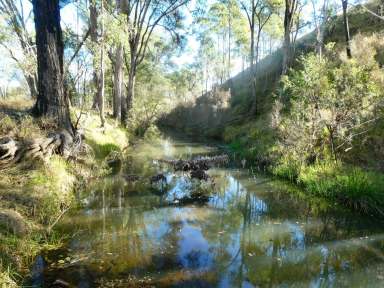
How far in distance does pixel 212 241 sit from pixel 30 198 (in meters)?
4.13

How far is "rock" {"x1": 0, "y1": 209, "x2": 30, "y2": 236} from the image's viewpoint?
6.24m

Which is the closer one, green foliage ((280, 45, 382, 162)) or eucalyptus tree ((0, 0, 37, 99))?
green foliage ((280, 45, 382, 162))

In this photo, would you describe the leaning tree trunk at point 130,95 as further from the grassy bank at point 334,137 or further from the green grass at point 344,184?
the green grass at point 344,184

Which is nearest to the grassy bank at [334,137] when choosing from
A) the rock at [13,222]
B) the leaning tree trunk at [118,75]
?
the rock at [13,222]

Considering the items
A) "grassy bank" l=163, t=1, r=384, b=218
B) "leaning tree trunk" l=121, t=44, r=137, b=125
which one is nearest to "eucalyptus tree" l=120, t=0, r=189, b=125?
"leaning tree trunk" l=121, t=44, r=137, b=125

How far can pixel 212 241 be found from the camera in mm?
7809

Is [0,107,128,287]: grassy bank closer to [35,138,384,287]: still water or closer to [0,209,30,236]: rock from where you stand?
[0,209,30,236]: rock

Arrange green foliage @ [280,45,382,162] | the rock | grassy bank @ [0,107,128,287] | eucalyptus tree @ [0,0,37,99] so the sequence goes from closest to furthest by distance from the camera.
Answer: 1. grassy bank @ [0,107,128,287]
2. the rock
3. green foliage @ [280,45,382,162]
4. eucalyptus tree @ [0,0,37,99]

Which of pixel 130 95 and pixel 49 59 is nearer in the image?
pixel 49 59

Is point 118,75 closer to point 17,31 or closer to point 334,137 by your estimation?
point 17,31

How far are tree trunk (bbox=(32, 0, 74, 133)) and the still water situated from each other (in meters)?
3.02

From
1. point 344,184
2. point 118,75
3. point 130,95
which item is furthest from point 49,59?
point 130,95

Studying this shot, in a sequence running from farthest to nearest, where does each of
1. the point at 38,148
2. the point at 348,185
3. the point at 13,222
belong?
the point at 348,185 < the point at 38,148 < the point at 13,222

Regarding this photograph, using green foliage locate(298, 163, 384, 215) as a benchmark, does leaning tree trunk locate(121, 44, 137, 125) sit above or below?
above
